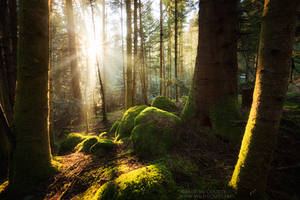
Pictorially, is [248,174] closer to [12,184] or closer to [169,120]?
[169,120]

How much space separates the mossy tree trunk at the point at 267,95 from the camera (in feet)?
4.22

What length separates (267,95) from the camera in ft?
4.54

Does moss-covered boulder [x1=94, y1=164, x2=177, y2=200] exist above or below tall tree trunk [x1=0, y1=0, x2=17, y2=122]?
below

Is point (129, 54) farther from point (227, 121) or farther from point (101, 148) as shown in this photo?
point (227, 121)

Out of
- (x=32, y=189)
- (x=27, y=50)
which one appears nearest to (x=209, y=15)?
(x=27, y=50)

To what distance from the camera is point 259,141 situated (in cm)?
145

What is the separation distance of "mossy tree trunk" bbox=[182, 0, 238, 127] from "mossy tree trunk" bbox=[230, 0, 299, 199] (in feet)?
7.11

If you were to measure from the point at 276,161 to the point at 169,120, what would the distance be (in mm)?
2199

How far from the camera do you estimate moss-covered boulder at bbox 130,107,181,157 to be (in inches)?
112

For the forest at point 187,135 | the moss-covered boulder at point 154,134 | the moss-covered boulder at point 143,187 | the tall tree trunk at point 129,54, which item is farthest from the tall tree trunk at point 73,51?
the moss-covered boulder at point 143,187

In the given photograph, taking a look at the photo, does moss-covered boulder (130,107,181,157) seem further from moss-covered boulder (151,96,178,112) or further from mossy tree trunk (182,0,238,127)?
moss-covered boulder (151,96,178,112)

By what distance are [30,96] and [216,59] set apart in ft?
15.2

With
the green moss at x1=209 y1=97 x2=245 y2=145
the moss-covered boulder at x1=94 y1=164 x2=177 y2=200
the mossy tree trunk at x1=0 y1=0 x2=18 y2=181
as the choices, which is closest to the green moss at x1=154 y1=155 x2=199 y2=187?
the moss-covered boulder at x1=94 y1=164 x2=177 y2=200

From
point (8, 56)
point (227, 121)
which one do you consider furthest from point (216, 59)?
point (8, 56)
